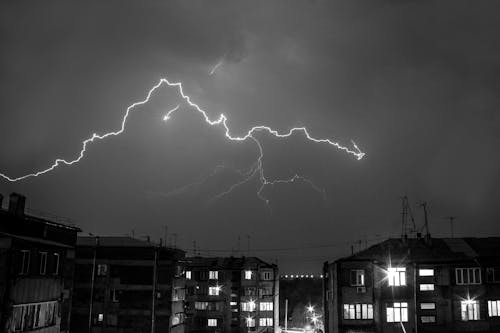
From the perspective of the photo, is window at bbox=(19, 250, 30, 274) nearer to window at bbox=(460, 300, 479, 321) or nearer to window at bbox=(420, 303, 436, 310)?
window at bbox=(420, 303, 436, 310)

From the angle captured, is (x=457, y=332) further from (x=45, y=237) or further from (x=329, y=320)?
(x=45, y=237)

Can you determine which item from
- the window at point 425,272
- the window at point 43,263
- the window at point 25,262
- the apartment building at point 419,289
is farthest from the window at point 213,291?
the window at point 25,262

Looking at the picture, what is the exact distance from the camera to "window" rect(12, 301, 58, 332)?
1031 inches

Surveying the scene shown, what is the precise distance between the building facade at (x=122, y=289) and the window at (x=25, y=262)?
19422mm

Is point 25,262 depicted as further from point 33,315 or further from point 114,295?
point 114,295

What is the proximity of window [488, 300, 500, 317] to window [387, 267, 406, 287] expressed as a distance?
7.10 metres

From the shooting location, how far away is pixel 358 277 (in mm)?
44000

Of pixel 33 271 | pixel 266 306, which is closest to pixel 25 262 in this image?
pixel 33 271

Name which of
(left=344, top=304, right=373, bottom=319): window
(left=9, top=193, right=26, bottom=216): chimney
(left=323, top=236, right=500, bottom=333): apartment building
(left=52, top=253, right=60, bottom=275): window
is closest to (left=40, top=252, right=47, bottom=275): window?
(left=52, top=253, right=60, bottom=275): window

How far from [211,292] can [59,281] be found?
40.8 metres

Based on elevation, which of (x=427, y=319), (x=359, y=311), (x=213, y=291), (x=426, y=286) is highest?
(x=426, y=286)

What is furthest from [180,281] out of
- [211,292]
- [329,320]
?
[211,292]

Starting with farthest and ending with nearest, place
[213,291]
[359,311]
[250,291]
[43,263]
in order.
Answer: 1. [250,291]
2. [213,291]
3. [359,311]
4. [43,263]

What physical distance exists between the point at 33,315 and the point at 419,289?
30103mm
